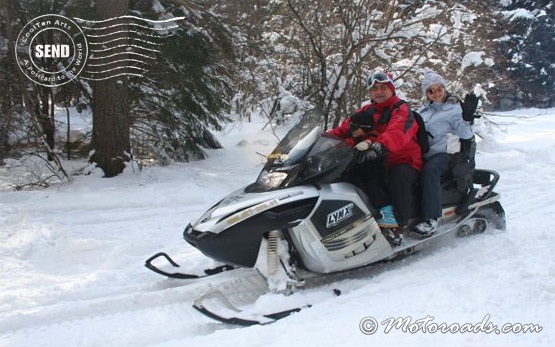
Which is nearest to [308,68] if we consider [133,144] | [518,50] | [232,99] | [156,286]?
[232,99]

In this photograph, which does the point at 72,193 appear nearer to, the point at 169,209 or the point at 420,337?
the point at 169,209

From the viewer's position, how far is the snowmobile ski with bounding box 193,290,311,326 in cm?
299

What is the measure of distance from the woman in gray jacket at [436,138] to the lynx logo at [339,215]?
755 mm

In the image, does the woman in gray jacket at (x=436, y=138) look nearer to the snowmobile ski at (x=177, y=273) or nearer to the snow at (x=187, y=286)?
the snow at (x=187, y=286)

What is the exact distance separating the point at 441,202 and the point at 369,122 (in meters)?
0.88

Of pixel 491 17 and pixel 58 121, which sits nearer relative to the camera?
pixel 58 121

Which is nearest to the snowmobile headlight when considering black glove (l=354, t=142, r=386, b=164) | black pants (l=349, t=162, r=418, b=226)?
black glove (l=354, t=142, r=386, b=164)

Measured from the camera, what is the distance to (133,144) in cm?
760

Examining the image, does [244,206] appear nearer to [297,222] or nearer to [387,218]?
[297,222]

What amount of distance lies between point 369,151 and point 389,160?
45 centimetres

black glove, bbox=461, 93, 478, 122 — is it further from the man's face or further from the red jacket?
the man's face

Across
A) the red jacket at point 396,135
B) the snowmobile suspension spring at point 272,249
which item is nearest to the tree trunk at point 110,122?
the red jacket at point 396,135

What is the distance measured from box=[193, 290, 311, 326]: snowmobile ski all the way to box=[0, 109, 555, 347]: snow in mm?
69

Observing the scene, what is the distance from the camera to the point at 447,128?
4.34m
